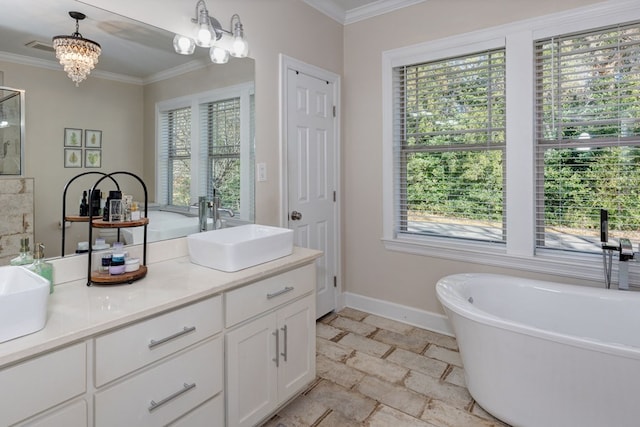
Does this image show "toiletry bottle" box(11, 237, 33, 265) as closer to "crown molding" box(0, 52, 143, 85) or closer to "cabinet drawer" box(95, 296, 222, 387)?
"cabinet drawer" box(95, 296, 222, 387)

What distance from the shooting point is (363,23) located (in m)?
3.28

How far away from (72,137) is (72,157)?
3.4 inches

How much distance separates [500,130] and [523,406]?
A: 5.95ft

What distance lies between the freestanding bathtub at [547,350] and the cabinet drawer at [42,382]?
169cm

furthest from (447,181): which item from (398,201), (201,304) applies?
(201,304)

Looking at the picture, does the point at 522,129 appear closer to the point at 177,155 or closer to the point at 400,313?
the point at 400,313

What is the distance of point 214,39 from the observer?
2.10m

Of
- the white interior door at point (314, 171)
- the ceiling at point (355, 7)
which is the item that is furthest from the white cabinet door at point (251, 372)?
the ceiling at point (355, 7)

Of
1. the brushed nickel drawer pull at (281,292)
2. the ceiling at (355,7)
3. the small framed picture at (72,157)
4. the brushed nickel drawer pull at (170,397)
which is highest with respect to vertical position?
the ceiling at (355,7)

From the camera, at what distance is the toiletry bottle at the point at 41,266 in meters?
1.43

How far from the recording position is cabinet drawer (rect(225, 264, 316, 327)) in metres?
1.61

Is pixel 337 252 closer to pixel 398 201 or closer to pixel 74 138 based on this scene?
pixel 398 201

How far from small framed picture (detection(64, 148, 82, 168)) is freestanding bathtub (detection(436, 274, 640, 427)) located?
6.43 ft

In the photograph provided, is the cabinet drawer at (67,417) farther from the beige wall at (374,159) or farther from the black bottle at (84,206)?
the beige wall at (374,159)
